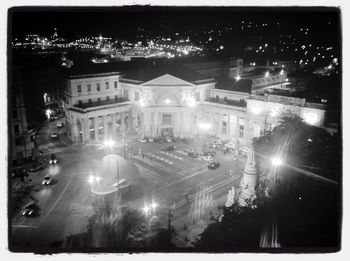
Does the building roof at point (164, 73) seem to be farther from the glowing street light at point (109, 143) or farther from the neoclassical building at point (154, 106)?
the glowing street light at point (109, 143)

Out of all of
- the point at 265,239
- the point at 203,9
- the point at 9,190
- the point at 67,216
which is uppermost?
the point at 203,9

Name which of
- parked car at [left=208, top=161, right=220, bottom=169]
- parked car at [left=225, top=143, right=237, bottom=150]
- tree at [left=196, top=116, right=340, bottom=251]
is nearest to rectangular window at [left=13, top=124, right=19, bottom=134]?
parked car at [left=208, top=161, right=220, bottom=169]

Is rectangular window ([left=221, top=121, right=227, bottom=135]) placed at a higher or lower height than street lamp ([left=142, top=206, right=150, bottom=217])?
higher

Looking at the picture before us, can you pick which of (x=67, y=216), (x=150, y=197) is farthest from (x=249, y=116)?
(x=67, y=216)

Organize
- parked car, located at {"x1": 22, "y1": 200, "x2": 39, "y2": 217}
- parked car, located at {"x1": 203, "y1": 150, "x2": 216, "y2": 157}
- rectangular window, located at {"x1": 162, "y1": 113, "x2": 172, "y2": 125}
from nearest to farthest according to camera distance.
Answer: parked car, located at {"x1": 22, "y1": 200, "x2": 39, "y2": 217}
parked car, located at {"x1": 203, "y1": 150, "x2": 216, "y2": 157}
rectangular window, located at {"x1": 162, "y1": 113, "x2": 172, "y2": 125}

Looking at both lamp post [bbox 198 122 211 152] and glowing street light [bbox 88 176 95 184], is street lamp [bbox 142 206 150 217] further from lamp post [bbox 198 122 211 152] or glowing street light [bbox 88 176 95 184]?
lamp post [bbox 198 122 211 152]

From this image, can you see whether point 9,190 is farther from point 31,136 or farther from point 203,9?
point 31,136

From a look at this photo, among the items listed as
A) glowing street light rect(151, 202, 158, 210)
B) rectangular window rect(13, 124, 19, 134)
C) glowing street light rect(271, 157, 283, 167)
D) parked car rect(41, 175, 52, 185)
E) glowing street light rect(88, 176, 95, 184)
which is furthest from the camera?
glowing street light rect(88, 176, 95, 184)

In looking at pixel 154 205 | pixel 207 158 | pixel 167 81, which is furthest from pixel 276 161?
pixel 167 81
